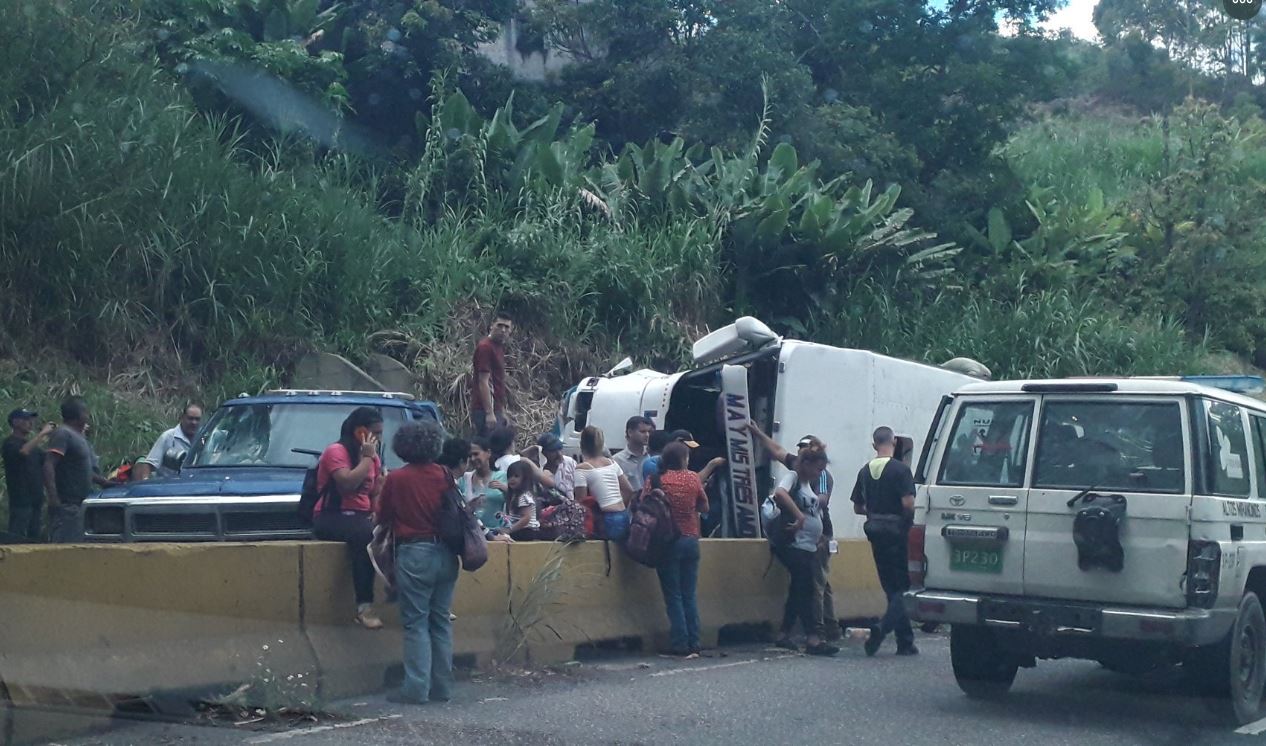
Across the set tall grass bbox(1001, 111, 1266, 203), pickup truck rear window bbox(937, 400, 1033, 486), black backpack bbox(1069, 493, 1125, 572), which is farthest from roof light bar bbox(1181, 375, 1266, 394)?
tall grass bbox(1001, 111, 1266, 203)

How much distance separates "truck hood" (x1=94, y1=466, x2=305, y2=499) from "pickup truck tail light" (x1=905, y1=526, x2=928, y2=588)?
4.42 m

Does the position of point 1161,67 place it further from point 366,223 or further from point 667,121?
point 366,223

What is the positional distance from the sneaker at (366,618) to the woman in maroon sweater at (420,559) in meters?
0.30

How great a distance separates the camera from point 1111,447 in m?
8.39

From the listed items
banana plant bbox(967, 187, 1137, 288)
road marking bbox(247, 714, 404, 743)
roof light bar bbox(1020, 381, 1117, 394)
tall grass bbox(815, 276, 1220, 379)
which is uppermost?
banana plant bbox(967, 187, 1137, 288)

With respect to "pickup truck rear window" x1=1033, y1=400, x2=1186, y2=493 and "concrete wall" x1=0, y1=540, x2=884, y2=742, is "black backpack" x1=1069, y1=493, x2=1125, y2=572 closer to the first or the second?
"pickup truck rear window" x1=1033, y1=400, x2=1186, y2=493

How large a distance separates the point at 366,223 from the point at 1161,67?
4754 cm

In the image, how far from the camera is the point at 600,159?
2534 cm

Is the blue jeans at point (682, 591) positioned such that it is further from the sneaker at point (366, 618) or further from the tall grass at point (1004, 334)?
the tall grass at point (1004, 334)

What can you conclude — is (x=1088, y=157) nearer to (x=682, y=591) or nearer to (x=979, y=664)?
(x=682, y=591)

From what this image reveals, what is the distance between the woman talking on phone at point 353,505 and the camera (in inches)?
333

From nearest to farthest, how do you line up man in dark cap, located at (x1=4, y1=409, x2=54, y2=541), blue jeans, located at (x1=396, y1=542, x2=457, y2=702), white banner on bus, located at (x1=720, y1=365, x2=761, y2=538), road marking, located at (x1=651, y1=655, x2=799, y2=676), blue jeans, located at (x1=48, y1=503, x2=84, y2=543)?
blue jeans, located at (x1=396, y1=542, x2=457, y2=702), road marking, located at (x1=651, y1=655, x2=799, y2=676), blue jeans, located at (x1=48, y1=503, x2=84, y2=543), man in dark cap, located at (x1=4, y1=409, x2=54, y2=541), white banner on bus, located at (x1=720, y1=365, x2=761, y2=538)

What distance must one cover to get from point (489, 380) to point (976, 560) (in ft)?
23.1

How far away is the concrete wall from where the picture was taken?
6672mm
